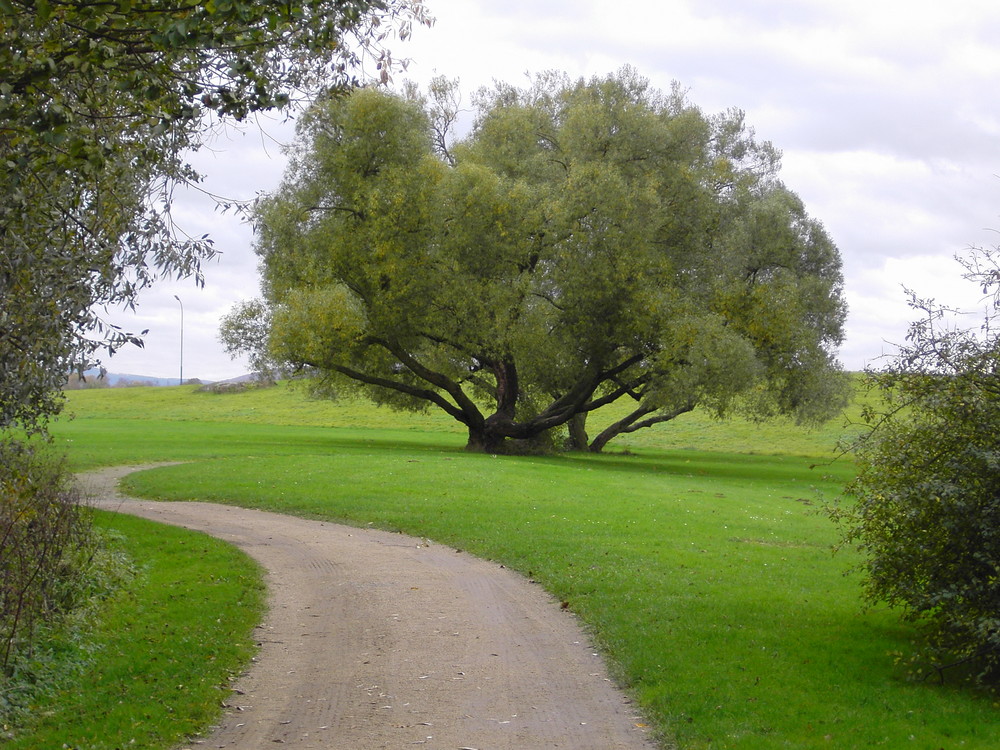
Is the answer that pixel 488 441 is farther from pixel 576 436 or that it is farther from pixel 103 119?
pixel 103 119

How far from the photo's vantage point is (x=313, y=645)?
9.59 metres

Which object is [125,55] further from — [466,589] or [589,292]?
[589,292]

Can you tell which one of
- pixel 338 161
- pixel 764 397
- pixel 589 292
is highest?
pixel 338 161

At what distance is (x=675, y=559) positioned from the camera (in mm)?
14906

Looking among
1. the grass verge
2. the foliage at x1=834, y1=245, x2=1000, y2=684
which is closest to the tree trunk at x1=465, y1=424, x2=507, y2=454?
the grass verge

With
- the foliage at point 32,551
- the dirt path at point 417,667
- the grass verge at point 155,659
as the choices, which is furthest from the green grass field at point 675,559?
the foliage at point 32,551

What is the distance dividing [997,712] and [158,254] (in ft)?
31.9

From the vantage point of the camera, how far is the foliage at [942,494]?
8391mm

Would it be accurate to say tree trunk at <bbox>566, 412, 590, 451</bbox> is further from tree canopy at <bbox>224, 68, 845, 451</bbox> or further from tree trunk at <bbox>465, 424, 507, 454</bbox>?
tree canopy at <bbox>224, 68, 845, 451</bbox>

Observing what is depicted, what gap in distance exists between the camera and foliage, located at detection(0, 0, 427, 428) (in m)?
7.11

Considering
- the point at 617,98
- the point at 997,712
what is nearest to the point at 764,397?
the point at 617,98

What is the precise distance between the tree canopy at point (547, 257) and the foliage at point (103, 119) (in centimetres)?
2089

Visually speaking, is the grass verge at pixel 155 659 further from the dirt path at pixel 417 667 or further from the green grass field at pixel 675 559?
the green grass field at pixel 675 559

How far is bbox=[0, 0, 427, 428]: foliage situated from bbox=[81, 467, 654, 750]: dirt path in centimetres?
405
